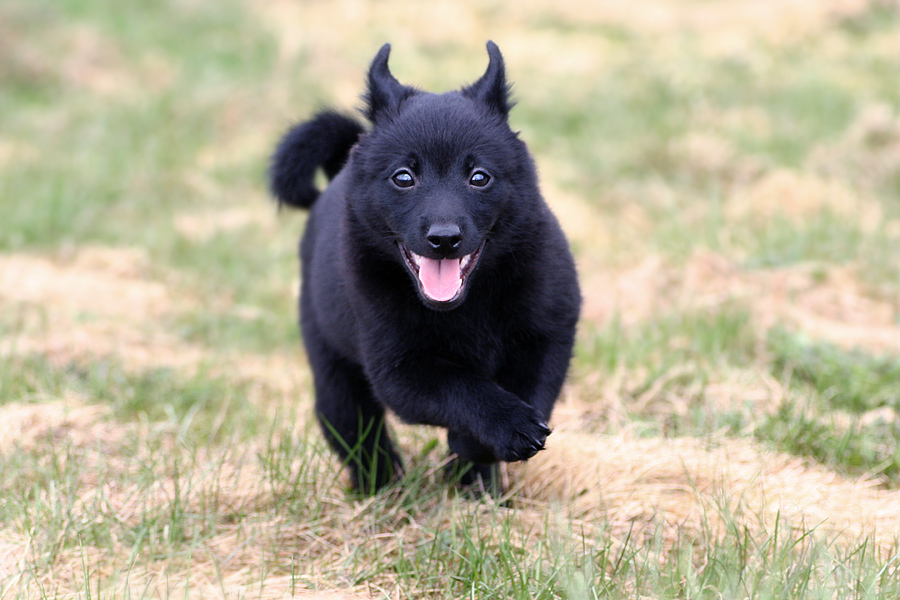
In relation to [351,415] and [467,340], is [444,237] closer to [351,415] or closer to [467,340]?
[467,340]

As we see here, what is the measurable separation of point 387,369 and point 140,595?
36.2 inches

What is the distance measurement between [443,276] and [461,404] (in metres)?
0.37

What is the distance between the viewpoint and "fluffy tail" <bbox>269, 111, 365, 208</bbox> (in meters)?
3.67

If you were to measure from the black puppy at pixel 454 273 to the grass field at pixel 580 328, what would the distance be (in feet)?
1.22

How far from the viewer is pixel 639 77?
32.7 feet

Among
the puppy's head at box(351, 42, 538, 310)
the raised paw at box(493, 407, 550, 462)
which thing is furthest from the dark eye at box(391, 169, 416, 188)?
the raised paw at box(493, 407, 550, 462)

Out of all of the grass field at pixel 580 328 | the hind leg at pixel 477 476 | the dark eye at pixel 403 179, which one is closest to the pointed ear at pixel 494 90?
the dark eye at pixel 403 179

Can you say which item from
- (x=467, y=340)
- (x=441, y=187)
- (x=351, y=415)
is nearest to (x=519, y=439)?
(x=467, y=340)

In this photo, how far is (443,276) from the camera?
2816 mm

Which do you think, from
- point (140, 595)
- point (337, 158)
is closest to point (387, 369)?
point (140, 595)

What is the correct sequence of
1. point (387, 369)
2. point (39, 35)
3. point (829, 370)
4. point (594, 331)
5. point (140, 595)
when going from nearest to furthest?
point (140, 595)
point (387, 369)
point (829, 370)
point (594, 331)
point (39, 35)

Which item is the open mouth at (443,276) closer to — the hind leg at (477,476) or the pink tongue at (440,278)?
the pink tongue at (440,278)

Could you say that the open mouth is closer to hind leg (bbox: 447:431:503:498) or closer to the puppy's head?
the puppy's head

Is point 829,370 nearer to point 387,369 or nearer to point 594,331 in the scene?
point 594,331
